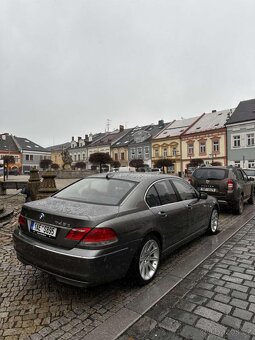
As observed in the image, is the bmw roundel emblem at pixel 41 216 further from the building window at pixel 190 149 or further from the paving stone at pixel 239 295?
the building window at pixel 190 149

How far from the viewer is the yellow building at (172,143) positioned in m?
46.5

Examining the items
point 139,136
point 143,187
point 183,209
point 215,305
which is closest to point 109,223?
point 143,187

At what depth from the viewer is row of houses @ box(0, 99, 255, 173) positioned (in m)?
38.1

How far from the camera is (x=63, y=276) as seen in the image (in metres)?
Answer: 2.95

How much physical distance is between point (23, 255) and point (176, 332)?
208 centimetres

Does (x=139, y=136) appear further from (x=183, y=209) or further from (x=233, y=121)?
(x=183, y=209)

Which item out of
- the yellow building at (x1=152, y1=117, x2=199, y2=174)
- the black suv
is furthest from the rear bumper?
the yellow building at (x1=152, y1=117, x2=199, y2=174)

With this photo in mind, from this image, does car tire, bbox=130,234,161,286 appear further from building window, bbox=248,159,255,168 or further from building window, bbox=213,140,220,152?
building window, bbox=213,140,220,152

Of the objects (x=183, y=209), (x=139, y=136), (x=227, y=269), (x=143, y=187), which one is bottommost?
(x=227, y=269)

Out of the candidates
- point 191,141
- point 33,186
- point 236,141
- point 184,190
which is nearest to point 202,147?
point 191,141

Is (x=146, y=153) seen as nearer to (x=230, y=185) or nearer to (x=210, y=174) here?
(x=210, y=174)

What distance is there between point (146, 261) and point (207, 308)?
0.95 m

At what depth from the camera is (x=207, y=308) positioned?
2996mm

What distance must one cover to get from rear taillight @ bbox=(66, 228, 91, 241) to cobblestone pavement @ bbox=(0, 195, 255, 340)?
81 centimetres
